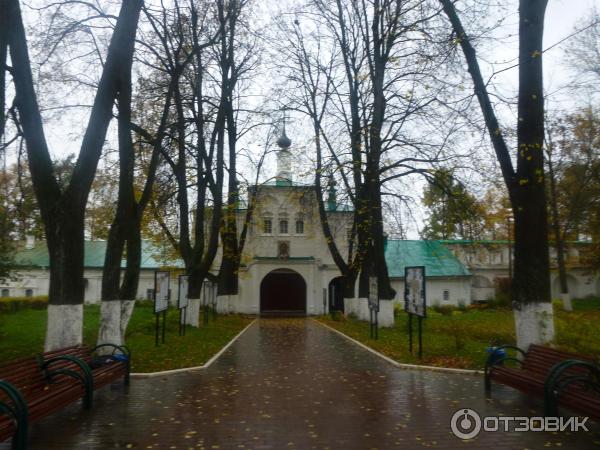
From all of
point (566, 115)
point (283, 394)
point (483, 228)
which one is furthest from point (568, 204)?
point (283, 394)

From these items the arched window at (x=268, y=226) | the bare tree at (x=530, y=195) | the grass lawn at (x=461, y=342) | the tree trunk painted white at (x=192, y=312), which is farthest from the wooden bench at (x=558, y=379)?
the arched window at (x=268, y=226)

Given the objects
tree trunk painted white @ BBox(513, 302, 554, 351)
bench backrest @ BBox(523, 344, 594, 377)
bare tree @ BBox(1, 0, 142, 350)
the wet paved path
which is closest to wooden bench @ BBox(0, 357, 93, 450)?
the wet paved path

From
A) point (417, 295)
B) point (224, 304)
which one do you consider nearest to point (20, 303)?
point (224, 304)

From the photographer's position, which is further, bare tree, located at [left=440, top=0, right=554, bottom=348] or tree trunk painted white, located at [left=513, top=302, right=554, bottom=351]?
bare tree, located at [left=440, top=0, right=554, bottom=348]

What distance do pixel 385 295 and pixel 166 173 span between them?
925 cm

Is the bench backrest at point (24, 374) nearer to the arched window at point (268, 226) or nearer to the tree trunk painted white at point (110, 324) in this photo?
the tree trunk painted white at point (110, 324)

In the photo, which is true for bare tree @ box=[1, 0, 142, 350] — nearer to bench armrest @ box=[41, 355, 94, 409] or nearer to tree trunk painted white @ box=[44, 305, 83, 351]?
tree trunk painted white @ box=[44, 305, 83, 351]

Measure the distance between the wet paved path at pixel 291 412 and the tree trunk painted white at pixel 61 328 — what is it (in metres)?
1.11

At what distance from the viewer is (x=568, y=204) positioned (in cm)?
3091

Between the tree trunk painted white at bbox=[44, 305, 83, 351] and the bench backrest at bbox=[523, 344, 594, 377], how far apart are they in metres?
7.16

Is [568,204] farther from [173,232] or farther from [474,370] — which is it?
[474,370]

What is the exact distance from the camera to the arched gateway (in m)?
42.2

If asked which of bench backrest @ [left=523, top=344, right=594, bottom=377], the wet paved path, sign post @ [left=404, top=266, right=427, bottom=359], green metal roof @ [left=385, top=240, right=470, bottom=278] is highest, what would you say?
green metal roof @ [left=385, top=240, right=470, bottom=278]

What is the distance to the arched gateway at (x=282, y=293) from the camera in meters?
42.2
